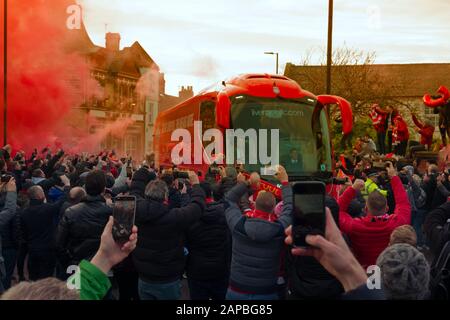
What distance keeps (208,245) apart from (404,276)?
3.42 meters

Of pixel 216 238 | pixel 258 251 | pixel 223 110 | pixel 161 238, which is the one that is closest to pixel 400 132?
pixel 223 110

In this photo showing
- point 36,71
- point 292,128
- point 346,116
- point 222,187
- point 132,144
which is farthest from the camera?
point 132,144

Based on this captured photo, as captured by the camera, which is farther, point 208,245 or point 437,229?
point 208,245

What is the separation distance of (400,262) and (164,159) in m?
17.8

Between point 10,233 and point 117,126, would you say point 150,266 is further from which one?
point 117,126

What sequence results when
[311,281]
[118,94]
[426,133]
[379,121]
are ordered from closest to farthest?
[311,281] < [426,133] < [379,121] < [118,94]

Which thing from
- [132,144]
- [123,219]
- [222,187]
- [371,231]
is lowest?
[371,231]

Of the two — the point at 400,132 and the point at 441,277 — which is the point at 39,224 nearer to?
the point at 441,277

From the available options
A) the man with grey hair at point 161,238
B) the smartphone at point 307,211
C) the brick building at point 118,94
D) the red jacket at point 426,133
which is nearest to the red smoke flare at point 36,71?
the brick building at point 118,94

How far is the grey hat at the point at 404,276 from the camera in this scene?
10.1 feet

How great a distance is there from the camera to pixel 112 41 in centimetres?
4772

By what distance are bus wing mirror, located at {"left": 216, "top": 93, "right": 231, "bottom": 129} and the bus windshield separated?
515 mm

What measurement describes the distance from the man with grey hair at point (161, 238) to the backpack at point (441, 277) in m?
2.26
